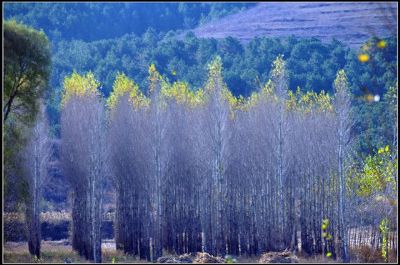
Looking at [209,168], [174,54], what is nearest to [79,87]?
[209,168]

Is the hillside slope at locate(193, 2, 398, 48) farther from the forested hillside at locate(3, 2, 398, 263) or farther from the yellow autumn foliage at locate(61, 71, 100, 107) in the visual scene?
the yellow autumn foliage at locate(61, 71, 100, 107)

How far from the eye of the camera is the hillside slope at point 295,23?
50125 mm

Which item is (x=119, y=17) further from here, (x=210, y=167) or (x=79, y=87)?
(x=210, y=167)

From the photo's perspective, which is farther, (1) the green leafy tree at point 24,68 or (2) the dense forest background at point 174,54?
(2) the dense forest background at point 174,54

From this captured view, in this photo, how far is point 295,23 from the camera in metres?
54.3

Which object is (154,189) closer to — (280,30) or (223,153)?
(223,153)

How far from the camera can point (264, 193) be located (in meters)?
25.6

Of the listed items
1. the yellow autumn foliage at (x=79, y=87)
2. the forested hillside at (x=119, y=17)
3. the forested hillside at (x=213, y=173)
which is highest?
the forested hillside at (x=119, y=17)

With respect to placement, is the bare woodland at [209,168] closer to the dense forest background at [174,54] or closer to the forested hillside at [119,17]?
the dense forest background at [174,54]

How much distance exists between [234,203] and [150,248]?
332 cm

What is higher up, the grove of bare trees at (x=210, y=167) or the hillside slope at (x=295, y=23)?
the hillside slope at (x=295, y=23)

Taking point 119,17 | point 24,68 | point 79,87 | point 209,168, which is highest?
point 119,17

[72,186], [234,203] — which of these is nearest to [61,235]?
[72,186]

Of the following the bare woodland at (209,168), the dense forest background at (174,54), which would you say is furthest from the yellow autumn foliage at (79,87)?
the dense forest background at (174,54)
